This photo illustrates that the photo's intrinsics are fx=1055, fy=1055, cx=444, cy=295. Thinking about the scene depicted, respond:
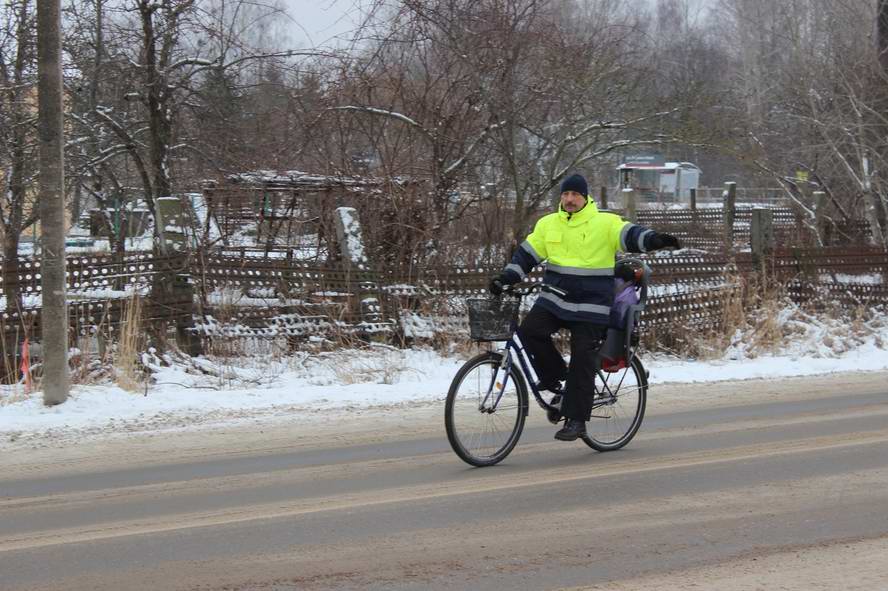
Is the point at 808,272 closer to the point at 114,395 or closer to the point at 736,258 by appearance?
the point at 736,258

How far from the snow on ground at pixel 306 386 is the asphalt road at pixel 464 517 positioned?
1.30 metres

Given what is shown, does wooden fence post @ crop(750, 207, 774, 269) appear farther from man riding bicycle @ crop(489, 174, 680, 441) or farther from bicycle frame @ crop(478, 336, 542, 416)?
bicycle frame @ crop(478, 336, 542, 416)

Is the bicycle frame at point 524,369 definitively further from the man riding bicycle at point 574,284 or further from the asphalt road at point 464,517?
the asphalt road at point 464,517

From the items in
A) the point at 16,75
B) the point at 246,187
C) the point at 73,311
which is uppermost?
the point at 16,75

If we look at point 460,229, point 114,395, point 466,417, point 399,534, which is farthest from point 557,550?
point 460,229

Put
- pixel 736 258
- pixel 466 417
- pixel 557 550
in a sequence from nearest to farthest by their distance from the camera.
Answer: pixel 557 550
pixel 466 417
pixel 736 258

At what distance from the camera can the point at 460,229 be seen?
1351 centimetres

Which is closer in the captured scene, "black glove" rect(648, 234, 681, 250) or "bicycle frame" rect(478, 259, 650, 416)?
"black glove" rect(648, 234, 681, 250)

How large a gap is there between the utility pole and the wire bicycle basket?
411cm

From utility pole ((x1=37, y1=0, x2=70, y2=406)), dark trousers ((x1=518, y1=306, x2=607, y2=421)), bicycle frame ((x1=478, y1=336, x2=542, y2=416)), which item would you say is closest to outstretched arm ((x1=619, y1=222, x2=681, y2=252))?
dark trousers ((x1=518, y1=306, x2=607, y2=421))

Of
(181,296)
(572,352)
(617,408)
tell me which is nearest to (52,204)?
(181,296)

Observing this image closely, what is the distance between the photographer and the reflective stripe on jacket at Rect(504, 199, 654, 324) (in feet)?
22.9

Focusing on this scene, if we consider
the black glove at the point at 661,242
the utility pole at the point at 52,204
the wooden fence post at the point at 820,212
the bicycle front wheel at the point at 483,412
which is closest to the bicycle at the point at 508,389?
the bicycle front wheel at the point at 483,412

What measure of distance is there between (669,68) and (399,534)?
12.4 m
